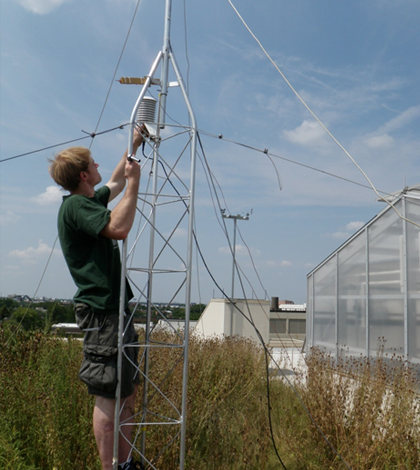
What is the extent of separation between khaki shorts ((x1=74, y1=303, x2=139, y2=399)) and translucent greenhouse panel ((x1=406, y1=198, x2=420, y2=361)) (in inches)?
187

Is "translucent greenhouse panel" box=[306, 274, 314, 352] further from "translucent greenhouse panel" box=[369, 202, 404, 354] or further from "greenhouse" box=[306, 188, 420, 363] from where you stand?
"translucent greenhouse panel" box=[369, 202, 404, 354]

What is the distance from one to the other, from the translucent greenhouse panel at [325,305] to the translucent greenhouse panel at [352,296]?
299 mm

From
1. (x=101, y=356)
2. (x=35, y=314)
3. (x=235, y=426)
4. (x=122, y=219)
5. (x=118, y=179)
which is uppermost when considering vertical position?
(x=118, y=179)

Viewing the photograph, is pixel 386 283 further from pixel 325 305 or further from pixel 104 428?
pixel 104 428

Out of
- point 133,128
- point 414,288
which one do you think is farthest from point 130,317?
point 414,288

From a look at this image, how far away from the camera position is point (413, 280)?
6172 millimetres

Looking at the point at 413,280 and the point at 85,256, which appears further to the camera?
the point at 413,280

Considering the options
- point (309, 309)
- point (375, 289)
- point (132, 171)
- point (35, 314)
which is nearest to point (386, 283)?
point (375, 289)

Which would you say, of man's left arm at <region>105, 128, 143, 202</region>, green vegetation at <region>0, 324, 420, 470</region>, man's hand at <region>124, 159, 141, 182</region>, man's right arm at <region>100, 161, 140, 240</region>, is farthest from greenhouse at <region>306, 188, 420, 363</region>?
man's right arm at <region>100, 161, 140, 240</region>

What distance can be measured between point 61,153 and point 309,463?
2727mm

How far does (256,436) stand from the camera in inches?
149

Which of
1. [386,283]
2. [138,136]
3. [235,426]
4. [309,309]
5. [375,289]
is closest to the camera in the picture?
[138,136]

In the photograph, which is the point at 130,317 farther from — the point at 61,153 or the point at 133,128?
the point at 133,128

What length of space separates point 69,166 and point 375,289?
5.91 metres
